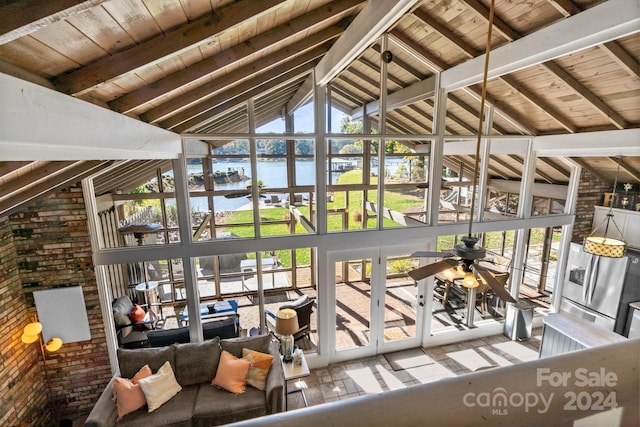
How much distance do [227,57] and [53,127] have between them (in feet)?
4.39

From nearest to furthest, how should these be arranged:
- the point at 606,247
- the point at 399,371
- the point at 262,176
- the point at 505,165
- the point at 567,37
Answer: the point at 567,37 → the point at 606,247 → the point at 262,176 → the point at 399,371 → the point at 505,165

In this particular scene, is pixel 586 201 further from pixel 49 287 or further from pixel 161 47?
pixel 49 287

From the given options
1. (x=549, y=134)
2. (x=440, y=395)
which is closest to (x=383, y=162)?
(x=549, y=134)

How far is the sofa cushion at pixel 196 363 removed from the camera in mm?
3775

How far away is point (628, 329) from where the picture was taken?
471 cm

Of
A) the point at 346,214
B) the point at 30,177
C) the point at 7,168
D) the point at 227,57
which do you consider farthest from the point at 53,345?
the point at 346,214

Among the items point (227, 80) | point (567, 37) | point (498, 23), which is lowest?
point (227, 80)

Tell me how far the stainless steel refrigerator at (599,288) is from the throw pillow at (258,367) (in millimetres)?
5346

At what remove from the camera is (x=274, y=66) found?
11.2 ft

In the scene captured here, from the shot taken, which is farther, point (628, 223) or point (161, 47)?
point (628, 223)

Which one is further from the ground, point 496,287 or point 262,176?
point 262,176

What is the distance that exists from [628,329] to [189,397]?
643cm

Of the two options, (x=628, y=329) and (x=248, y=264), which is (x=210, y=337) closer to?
(x=248, y=264)

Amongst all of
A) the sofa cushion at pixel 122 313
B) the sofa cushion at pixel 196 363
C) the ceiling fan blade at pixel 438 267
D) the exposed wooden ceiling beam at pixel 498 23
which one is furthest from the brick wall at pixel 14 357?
the exposed wooden ceiling beam at pixel 498 23
